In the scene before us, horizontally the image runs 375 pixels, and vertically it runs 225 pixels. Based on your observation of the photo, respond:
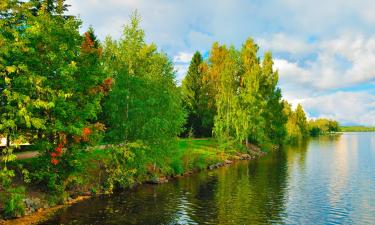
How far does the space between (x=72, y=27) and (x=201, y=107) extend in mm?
59740

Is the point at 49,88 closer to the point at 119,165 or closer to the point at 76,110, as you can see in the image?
the point at 76,110

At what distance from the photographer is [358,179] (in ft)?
166

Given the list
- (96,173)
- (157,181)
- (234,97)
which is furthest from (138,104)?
(234,97)

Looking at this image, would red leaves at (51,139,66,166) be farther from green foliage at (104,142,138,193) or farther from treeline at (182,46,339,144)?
treeline at (182,46,339,144)

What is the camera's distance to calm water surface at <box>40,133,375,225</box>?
29.9 m

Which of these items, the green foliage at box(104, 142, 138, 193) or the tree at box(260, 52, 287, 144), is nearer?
the green foliage at box(104, 142, 138, 193)

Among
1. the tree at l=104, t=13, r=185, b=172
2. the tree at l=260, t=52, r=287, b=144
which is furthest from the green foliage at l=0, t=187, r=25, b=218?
the tree at l=260, t=52, r=287, b=144

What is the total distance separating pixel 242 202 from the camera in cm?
3597

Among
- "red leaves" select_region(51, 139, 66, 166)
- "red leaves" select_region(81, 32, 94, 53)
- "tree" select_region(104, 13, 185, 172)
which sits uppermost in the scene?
"red leaves" select_region(81, 32, 94, 53)

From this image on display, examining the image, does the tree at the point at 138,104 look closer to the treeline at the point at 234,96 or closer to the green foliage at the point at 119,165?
the green foliage at the point at 119,165

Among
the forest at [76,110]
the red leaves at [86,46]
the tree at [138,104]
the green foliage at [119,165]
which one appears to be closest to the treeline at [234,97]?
the forest at [76,110]

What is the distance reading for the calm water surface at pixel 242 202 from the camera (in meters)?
29.9

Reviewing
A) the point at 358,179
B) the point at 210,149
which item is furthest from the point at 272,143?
the point at 358,179

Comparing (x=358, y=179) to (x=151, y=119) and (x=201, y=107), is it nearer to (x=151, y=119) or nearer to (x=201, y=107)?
(x=151, y=119)
